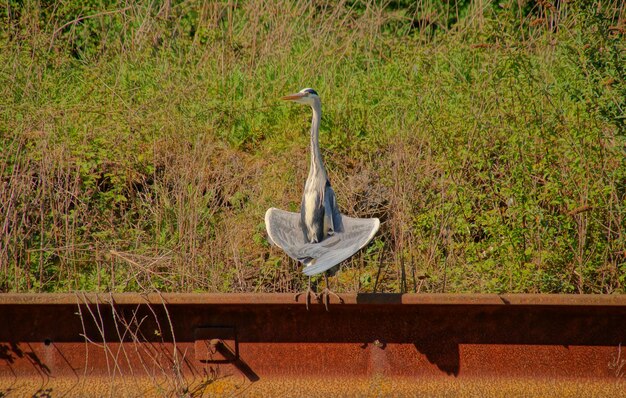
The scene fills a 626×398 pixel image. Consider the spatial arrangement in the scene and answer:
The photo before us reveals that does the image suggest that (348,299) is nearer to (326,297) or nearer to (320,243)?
(326,297)

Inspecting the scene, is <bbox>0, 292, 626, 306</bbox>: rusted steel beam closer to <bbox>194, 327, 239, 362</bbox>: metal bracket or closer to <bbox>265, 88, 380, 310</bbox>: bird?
<bbox>194, 327, 239, 362</bbox>: metal bracket

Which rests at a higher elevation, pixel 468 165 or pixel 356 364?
pixel 468 165

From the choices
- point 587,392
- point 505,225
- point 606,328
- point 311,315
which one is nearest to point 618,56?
point 505,225

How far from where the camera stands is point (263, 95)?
7297 mm

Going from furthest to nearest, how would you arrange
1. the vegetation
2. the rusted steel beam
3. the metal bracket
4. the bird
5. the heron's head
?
the heron's head
the vegetation
the bird
the metal bracket
the rusted steel beam

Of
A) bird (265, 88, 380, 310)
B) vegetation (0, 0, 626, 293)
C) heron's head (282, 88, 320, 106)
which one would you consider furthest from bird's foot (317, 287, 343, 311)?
heron's head (282, 88, 320, 106)

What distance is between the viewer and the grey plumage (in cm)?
424

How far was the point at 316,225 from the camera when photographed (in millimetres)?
4641

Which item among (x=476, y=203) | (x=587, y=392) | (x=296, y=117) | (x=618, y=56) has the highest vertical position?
(x=618, y=56)

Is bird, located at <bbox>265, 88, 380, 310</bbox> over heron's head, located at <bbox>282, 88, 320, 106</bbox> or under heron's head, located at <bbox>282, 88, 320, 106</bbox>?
under

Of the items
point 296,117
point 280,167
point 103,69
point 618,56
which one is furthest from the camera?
point 103,69

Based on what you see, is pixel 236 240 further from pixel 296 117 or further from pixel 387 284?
pixel 296 117

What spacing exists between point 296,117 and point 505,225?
254 cm

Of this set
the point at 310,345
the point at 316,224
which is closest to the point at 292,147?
the point at 316,224
